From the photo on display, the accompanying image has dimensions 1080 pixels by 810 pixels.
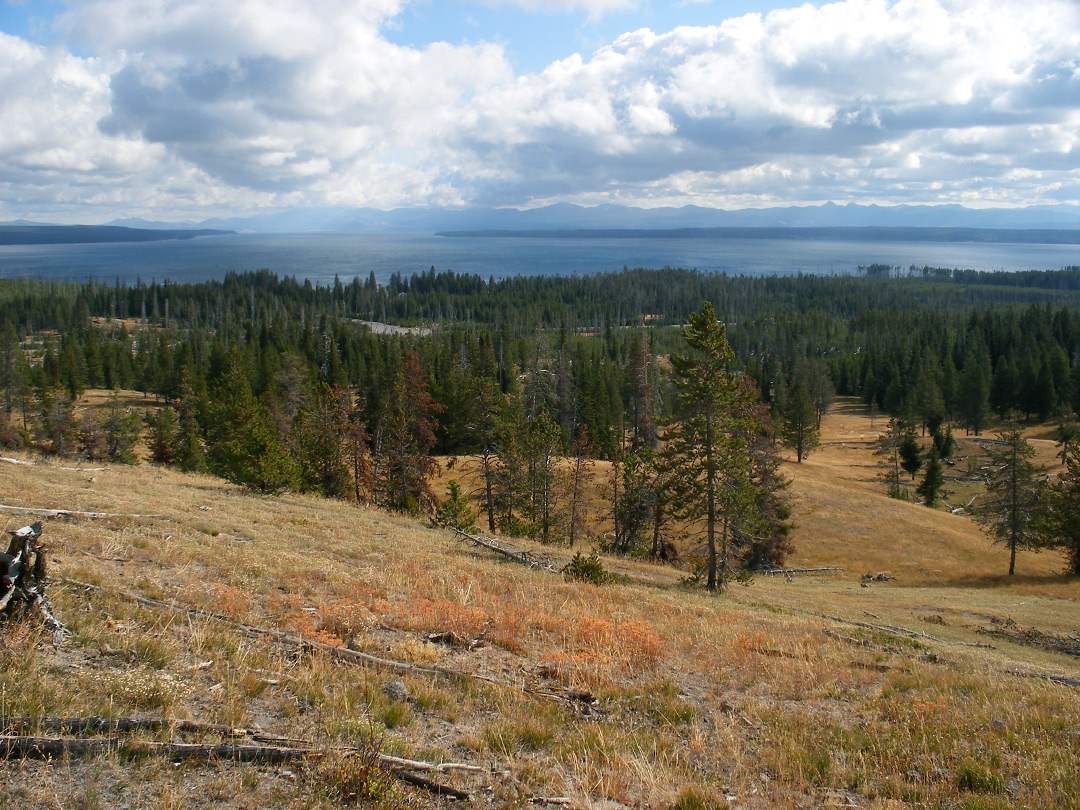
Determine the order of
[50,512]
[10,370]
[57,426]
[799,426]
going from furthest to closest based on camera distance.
Answer: [10,370] → [799,426] → [57,426] → [50,512]

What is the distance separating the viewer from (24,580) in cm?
712

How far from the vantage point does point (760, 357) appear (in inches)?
6373

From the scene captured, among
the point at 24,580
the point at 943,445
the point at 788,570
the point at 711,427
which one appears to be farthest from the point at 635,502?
the point at 943,445

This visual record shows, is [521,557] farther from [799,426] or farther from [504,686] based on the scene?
[799,426]

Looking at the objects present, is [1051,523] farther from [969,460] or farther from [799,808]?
[799,808]

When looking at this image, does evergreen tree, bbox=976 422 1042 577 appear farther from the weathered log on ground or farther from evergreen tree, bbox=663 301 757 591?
the weathered log on ground

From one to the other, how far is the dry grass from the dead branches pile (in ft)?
1.29

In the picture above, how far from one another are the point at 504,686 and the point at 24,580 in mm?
6001

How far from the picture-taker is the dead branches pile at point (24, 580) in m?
6.89

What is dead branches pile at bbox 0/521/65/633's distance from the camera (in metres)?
6.89

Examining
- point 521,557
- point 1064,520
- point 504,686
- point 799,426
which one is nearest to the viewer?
point 504,686

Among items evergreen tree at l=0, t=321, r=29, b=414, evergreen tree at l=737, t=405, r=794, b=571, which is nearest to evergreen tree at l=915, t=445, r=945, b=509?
evergreen tree at l=737, t=405, r=794, b=571

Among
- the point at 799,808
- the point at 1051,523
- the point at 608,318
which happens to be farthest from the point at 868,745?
the point at 608,318

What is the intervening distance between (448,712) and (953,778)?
228 inches
